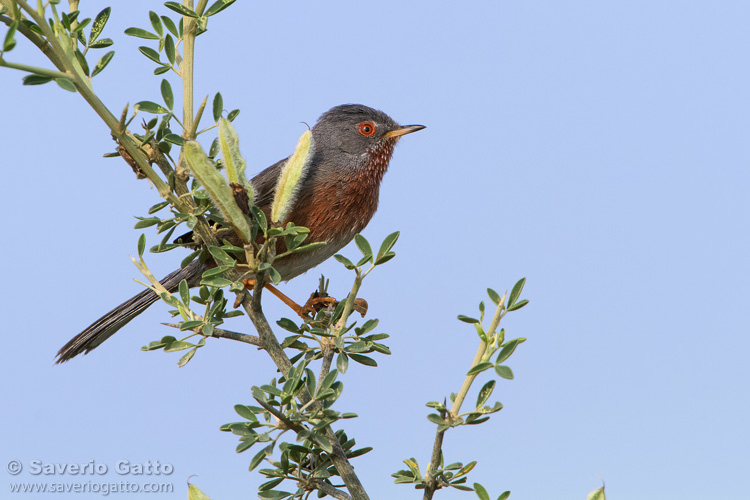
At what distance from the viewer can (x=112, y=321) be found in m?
5.35

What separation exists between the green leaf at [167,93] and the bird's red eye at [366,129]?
3.56 m

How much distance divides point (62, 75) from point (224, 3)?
85cm

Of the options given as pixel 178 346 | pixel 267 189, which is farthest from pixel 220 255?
pixel 267 189

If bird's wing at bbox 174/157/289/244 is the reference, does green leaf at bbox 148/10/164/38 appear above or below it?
below

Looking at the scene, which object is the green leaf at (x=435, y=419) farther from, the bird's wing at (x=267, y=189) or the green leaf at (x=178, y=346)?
the bird's wing at (x=267, y=189)

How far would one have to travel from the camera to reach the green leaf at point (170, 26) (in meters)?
3.03

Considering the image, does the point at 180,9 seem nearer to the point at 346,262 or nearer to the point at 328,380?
the point at 346,262

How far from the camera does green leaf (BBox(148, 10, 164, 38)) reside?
10.2 ft

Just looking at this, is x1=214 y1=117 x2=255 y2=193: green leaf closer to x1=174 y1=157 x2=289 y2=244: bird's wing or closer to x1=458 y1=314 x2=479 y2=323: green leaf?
x1=458 y1=314 x2=479 y2=323: green leaf

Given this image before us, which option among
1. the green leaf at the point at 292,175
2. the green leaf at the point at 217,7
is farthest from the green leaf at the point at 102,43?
the green leaf at the point at 292,175

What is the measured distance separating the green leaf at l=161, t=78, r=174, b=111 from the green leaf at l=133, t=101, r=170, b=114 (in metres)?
0.03

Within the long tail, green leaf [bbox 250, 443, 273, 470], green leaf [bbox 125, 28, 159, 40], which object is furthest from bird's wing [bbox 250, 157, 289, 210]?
green leaf [bbox 250, 443, 273, 470]

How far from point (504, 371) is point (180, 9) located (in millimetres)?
1895

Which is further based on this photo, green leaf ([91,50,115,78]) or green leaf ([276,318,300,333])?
green leaf ([276,318,300,333])
